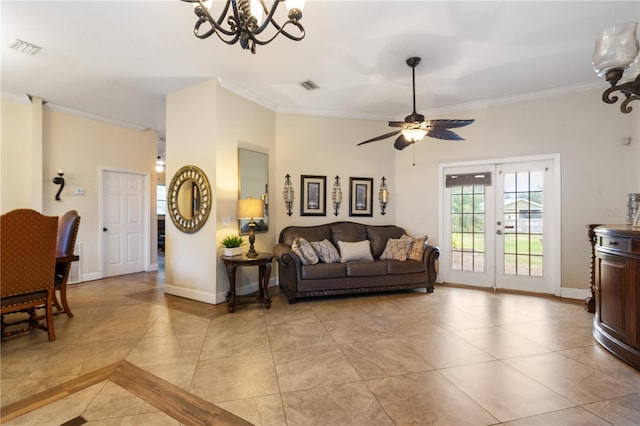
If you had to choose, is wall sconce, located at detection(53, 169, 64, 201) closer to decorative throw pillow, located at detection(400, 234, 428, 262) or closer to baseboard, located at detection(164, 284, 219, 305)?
baseboard, located at detection(164, 284, 219, 305)

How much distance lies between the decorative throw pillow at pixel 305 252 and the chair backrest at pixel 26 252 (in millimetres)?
2544

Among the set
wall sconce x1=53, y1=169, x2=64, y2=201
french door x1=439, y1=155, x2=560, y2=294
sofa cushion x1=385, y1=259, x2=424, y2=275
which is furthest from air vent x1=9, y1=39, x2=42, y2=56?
french door x1=439, y1=155, x2=560, y2=294

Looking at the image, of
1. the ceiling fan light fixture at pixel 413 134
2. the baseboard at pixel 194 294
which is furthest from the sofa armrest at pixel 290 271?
the ceiling fan light fixture at pixel 413 134

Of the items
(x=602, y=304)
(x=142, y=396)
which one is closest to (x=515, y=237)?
(x=602, y=304)

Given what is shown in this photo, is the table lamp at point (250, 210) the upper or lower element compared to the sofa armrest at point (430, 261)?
upper

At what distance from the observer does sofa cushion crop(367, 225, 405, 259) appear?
4781 millimetres

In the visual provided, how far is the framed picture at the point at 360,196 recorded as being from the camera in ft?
17.0

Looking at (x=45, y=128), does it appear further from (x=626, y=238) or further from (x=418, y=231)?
(x=626, y=238)

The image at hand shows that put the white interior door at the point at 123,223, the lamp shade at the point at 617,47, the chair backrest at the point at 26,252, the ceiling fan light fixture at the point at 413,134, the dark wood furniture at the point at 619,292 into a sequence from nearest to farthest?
the lamp shade at the point at 617,47, the dark wood furniture at the point at 619,292, the chair backrest at the point at 26,252, the ceiling fan light fixture at the point at 413,134, the white interior door at the point at 123,223

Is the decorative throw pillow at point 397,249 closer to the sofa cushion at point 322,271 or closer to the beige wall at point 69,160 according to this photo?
the sofa cushion at point 322,271

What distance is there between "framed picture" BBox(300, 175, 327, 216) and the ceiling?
48.9 inches

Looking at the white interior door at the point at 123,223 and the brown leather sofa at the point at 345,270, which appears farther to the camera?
the white interior door at the point at 123,223

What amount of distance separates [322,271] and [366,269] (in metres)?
0.65

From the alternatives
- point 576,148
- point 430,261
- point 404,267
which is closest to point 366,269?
point 404,267
